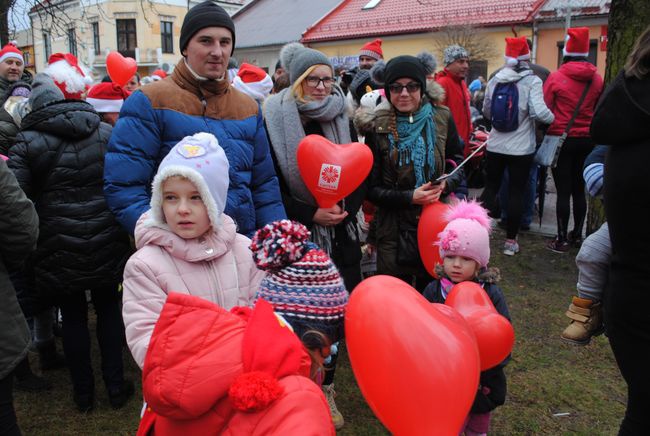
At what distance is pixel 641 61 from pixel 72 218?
113 inches

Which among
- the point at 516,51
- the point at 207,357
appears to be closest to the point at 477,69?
the point at 516,51

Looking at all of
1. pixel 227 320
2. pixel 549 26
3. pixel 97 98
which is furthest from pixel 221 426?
pixel 549 26

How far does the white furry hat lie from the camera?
75.3 inches

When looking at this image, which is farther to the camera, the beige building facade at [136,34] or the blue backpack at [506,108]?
the beige building facade at [136,34]

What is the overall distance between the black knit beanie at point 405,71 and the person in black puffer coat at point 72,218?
1734 millimetres

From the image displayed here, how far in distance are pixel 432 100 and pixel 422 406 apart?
8.18 ft

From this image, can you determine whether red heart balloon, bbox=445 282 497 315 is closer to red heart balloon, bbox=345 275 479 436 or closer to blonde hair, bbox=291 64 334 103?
red heart balloon, bbox=345 275 479 436

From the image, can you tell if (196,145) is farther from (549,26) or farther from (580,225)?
(549,26)

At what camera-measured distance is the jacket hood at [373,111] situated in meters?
3.40

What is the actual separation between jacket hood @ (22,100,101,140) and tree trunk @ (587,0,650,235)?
3704 millimetres

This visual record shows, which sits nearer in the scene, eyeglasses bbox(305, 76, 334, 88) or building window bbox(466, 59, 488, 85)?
eyeglasses bbox(305, 76, 334, 88)

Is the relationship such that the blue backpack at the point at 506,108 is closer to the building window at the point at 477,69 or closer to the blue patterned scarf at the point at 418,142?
the blue patterned scarf at the point at 418,142

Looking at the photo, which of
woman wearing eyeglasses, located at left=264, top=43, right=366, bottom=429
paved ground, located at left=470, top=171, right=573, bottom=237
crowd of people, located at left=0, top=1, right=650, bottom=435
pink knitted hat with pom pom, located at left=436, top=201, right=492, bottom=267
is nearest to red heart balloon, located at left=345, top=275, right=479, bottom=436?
crowd of people, located at left=0, top=1, right=650, bottom=435

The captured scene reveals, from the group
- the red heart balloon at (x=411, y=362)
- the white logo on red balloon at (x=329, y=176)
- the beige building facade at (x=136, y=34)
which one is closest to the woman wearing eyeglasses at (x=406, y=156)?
the white logo on red balloon at (x=329, y=176)
